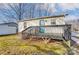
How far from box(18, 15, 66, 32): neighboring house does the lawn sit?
0.14 m

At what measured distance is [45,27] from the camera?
1893mm

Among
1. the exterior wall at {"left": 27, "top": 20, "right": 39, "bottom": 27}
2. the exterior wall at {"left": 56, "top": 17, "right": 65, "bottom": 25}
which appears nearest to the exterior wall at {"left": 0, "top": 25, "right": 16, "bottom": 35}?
the exterior wall at {"left": 27, "top": 20, "right": 39, "bottom": 27}

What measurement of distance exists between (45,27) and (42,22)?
0.06 metres

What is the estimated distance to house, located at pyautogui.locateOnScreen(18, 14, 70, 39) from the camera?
6.14ft

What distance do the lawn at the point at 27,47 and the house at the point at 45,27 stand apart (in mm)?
80

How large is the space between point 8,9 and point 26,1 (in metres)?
0.20

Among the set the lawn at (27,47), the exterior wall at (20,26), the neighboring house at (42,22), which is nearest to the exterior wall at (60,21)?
the neighboring house at (42,22)

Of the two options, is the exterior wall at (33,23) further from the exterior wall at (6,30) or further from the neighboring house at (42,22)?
the exterior wall at (6,30)

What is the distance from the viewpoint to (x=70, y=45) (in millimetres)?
1873

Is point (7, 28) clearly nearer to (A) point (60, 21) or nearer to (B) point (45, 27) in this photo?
(B) point (45, 27)

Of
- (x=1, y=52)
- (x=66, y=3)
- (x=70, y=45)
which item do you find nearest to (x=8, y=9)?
(x=1, y=52)

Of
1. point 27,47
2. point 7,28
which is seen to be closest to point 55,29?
point 27,47

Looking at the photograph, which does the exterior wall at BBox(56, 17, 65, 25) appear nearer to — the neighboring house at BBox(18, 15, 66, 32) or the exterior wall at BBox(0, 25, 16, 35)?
the neighboring house at BBox(18, 15, 66, 32)

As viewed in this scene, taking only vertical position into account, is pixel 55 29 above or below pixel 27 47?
above
